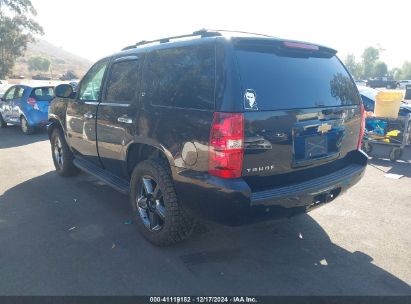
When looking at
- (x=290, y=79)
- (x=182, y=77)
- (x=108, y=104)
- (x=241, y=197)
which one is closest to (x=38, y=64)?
(x=108, y=104)

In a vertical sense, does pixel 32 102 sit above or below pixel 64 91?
below

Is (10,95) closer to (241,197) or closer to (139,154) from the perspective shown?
(139,154)

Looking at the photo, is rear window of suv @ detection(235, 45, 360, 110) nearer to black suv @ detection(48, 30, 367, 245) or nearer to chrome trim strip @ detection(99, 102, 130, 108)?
black suv @ detection(48, 30, 367, 245)

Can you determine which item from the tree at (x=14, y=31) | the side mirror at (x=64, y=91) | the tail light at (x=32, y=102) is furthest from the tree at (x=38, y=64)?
the side mirror at (x=64, y=91)

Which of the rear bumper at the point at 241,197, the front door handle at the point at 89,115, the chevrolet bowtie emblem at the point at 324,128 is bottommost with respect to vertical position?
the rear bumper at the point at 241,197

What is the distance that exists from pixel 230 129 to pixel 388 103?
19.8 ft

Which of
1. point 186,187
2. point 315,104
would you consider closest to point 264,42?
point 315,104

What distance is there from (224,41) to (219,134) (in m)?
0.80

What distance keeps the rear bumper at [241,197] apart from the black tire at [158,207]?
0.18 m

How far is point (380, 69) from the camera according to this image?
336 ft

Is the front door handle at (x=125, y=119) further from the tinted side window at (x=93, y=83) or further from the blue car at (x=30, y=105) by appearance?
the blue car at (x=30, y=105)

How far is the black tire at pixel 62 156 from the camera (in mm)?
5707

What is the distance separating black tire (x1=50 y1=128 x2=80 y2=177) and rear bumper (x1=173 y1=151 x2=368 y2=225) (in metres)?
3.29

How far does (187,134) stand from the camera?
2934 millimetres
